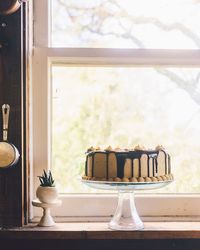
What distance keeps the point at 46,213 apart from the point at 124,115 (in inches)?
20.7

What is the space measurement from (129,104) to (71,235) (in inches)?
23.9

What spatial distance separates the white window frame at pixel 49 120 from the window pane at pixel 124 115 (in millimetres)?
49

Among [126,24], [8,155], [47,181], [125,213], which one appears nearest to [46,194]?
[47,181]

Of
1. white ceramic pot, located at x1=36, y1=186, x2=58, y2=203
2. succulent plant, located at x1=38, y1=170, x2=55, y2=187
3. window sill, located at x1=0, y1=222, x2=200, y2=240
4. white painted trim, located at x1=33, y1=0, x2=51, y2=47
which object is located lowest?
window sill, located at x1=0, y1=222, x2=200, y2=240

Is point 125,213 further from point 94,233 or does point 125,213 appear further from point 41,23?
point 41,23

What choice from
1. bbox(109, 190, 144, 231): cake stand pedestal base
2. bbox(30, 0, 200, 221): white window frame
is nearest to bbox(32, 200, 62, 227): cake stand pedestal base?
bbox(30, 0, 200, 221): white window frame

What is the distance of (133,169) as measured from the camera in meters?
1.77

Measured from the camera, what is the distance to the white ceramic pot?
6.23ft

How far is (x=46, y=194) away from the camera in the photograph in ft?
6.23

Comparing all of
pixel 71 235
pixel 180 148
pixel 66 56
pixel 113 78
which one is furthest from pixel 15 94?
pixel 180 148

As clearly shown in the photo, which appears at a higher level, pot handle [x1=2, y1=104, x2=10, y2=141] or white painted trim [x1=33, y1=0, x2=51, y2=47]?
white painted trim [x1=33, y1=0, x2=51, y2=47]

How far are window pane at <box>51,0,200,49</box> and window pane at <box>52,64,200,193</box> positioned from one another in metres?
0.11

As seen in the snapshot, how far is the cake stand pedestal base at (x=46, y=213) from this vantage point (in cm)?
190

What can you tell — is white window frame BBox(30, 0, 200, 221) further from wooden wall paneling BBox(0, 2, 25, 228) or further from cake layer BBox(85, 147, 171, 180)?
cake layer BBox(85, 147, 171, 180)
